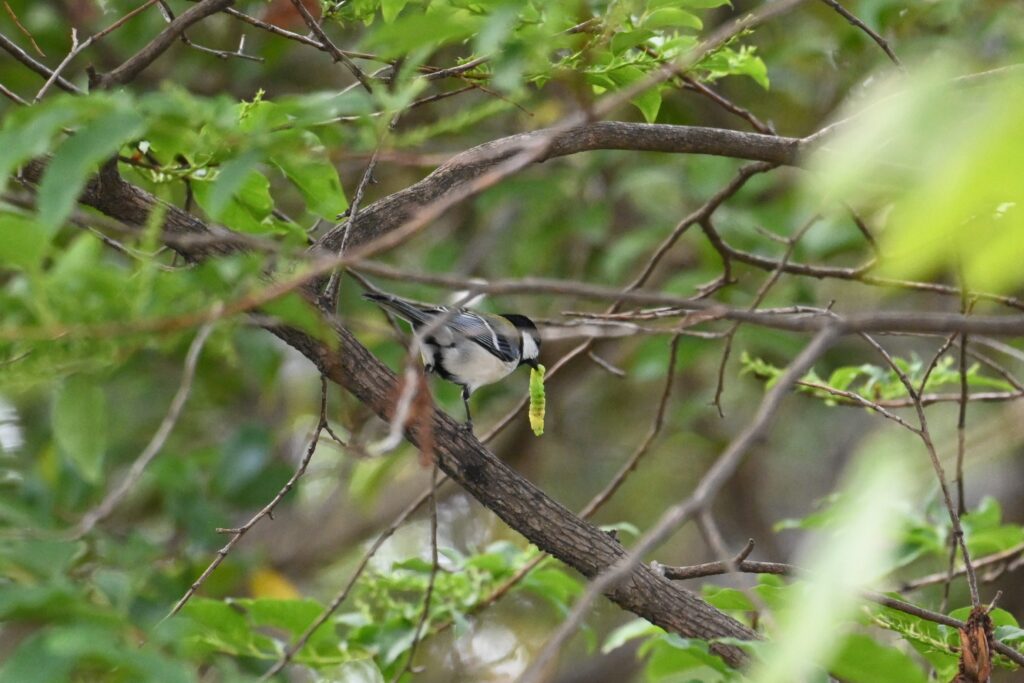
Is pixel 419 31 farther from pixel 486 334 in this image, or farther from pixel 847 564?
pixel 486 334

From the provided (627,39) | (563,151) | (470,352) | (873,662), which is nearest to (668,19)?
(627,39)

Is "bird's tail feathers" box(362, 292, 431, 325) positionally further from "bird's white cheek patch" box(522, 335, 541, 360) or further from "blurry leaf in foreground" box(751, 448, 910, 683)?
"blurry leaf in foreground" box(751, 448, 910, 683)

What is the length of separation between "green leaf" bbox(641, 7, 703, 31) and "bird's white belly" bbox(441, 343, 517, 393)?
1.54 metres

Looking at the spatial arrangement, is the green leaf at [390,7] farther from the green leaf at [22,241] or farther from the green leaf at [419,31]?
the green leaf at [22,241]

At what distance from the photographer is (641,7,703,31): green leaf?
152cm

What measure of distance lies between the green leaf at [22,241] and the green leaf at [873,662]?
755 millimetres

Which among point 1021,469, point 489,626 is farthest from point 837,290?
point 489,626

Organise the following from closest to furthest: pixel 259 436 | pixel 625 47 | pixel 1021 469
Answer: pixel 625 47
pixel 259 436
pixel 1021 469

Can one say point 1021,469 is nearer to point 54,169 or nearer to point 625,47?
point 625,47

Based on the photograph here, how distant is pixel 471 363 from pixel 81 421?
2.07 metres

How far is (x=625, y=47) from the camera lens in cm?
155

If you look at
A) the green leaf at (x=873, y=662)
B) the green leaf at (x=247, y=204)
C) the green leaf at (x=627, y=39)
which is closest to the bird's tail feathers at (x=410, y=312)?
the green leaf at (x=247, y=204)

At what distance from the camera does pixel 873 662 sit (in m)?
1.01

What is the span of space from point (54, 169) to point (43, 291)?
0.32 feet
